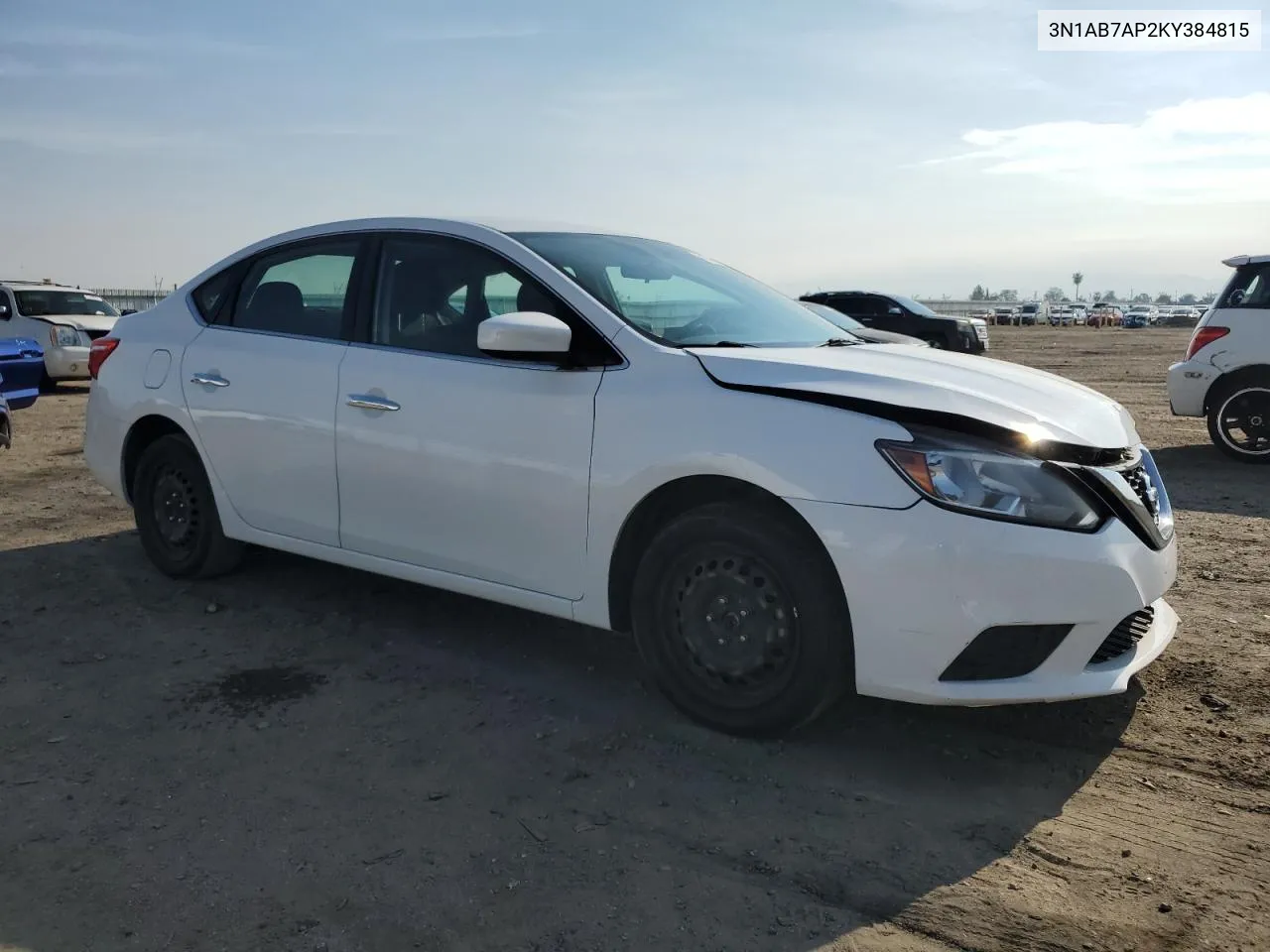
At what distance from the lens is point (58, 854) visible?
2830 millimetres

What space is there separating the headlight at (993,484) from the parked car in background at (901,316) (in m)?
19.3

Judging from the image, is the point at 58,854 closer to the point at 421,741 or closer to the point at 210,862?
the point at 210,862

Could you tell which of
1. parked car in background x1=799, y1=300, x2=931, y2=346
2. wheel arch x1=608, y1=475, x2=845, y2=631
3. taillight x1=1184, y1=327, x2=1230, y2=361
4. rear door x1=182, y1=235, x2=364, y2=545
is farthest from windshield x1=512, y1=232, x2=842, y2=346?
taillight x1=1184, y1=327, x2=1230, y2=361

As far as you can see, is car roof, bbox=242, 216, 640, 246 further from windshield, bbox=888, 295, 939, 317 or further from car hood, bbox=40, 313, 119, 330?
windshield, bbox=888, 295, 939, 317

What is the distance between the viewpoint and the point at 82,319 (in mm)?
16047

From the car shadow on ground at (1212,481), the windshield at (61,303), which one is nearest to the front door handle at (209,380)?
the car shadow on ground at (1212,481)

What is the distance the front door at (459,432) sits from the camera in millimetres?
3736

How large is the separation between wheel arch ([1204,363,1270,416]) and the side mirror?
25.1 feet

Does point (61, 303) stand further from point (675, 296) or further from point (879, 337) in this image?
point (675, 296)

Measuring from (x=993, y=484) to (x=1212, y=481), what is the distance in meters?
6.42

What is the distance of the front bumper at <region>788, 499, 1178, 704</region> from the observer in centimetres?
302

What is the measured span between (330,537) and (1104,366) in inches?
894

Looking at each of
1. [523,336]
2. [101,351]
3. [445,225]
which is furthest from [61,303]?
[523,336]

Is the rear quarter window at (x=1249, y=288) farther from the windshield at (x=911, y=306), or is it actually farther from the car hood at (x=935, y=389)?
the windshield at (x=911, y=306)
